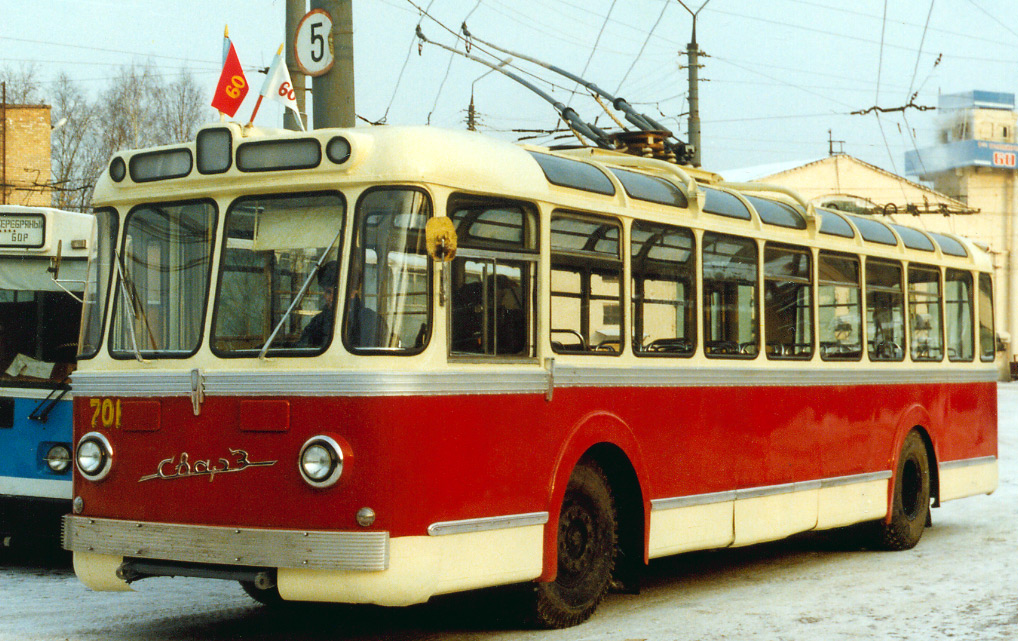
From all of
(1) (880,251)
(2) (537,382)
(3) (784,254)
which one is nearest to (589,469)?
(2) (537,382)

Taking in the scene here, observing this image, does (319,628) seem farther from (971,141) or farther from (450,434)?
(971,141)

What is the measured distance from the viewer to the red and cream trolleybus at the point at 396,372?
693 centimetres

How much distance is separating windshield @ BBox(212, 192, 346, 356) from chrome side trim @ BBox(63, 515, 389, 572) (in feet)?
2.97

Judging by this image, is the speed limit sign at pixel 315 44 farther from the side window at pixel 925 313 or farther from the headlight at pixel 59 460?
the side window at pixel 925 313

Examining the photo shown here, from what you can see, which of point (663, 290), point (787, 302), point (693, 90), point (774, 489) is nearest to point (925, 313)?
point (787, 302)

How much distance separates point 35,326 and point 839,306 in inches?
246

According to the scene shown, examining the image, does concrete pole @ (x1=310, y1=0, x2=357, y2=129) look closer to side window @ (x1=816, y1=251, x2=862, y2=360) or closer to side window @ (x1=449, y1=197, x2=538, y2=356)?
side window @ (x1=816, y1=251, x2=862, y2=360)

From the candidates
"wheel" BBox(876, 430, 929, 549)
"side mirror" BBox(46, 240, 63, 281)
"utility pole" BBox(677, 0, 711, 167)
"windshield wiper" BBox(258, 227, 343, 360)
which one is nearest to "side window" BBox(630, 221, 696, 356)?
"windshield wiper" BBox(258, 227, 343, 360)

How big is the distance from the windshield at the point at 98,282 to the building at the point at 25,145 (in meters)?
44.4

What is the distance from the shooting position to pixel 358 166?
7102 millimetres

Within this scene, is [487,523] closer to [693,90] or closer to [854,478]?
[854,478]

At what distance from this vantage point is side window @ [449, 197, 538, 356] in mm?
7301

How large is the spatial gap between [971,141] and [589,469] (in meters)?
61.8

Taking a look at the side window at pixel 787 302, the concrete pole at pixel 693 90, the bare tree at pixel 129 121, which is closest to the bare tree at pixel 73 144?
the bare tree at pixel 129 121
